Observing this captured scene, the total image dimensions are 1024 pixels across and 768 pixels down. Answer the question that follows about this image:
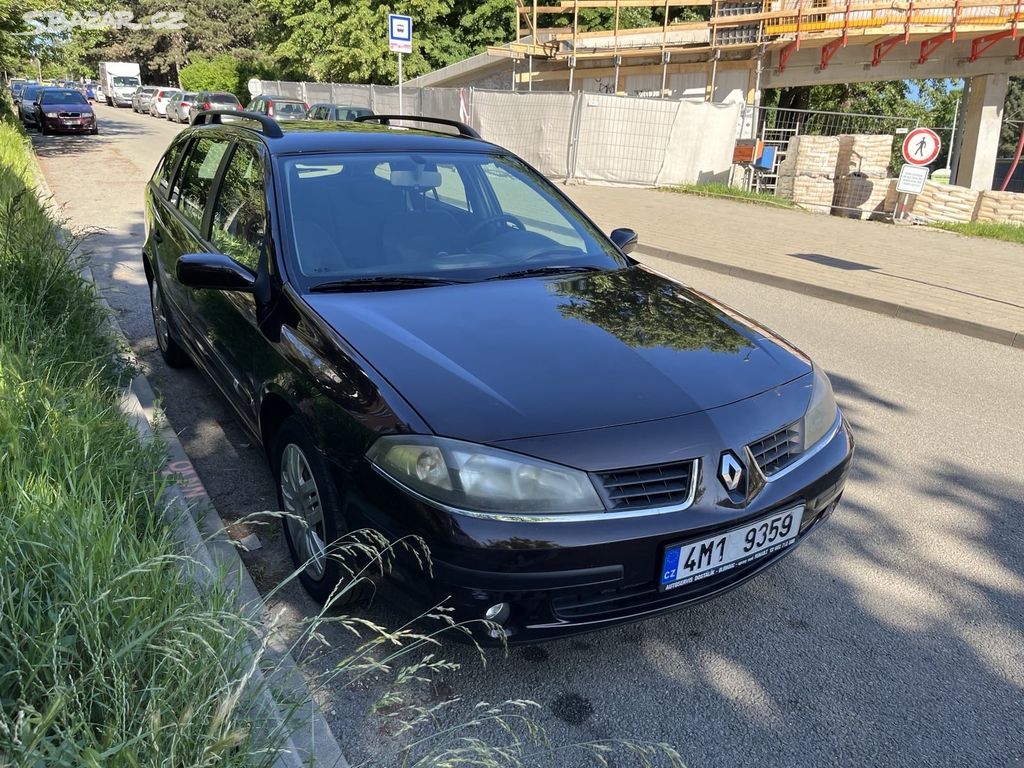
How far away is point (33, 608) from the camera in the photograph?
6.54 feet

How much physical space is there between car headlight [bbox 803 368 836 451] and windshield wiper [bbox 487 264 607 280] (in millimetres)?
1146

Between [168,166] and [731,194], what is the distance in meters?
13.6

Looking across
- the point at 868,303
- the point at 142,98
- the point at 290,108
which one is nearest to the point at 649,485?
the point at 868,303

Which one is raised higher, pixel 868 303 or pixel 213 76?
pixel 213 76

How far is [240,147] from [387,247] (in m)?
1.21

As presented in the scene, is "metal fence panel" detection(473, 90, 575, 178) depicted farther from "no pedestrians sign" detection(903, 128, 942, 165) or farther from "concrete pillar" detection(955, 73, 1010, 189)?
"concrete pillar" detection(955, 73, 1010, 189)

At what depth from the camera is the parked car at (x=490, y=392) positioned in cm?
235

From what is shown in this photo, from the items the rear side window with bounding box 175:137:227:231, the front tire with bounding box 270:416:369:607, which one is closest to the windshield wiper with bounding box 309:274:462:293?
the front tire with bounding box 270:416:369:607

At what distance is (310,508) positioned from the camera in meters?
2.99

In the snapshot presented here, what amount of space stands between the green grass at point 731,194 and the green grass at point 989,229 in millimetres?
3040

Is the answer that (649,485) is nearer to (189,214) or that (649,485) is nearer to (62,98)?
(189,214)

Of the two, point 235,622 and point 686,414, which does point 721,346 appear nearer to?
point 686,414

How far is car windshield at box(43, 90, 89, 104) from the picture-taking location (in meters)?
26.6

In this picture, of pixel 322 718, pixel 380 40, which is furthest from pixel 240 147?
pixel 380 40
